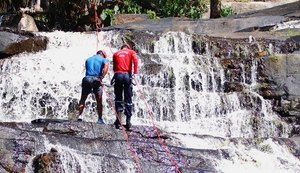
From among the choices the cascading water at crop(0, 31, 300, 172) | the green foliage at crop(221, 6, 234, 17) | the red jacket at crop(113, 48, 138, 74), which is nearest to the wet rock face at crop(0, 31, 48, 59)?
the cascading water at crop(0, 31, 300, 172)

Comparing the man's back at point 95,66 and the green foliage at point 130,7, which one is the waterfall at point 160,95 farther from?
the green foliage at point 130,7

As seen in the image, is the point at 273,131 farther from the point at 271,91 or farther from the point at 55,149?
the point at 55,149

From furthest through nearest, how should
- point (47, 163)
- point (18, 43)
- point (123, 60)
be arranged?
point (18, 43) → point (123, 60) → point (47, 163)

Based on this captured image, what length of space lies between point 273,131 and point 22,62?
23.4 feet

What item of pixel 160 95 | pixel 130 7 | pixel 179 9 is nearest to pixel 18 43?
pixel 160 95

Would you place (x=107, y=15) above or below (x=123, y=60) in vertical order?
above

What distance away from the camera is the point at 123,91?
13.2m

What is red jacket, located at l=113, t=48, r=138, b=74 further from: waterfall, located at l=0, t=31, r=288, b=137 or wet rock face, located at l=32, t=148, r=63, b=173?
waterfall, located at l=0, t=31, r=288, b=137

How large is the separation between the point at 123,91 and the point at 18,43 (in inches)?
283

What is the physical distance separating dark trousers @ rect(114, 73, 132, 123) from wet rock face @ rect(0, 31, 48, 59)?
696cm

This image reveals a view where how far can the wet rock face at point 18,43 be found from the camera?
63.0 ft

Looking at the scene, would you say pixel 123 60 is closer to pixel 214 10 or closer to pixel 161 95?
pixel 161 95

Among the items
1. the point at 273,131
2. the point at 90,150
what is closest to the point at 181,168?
the point at 90,150

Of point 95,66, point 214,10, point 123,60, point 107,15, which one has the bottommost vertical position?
point 95,66
